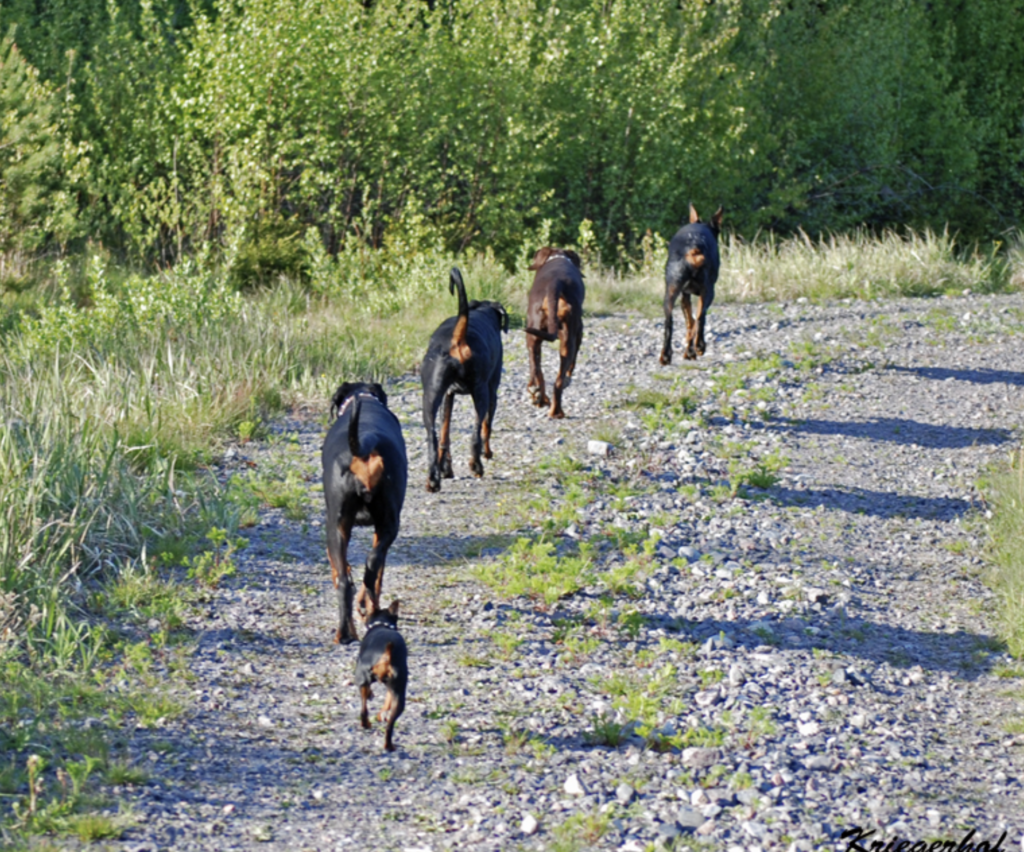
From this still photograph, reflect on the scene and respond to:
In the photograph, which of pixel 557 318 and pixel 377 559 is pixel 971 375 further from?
pixel 377 559

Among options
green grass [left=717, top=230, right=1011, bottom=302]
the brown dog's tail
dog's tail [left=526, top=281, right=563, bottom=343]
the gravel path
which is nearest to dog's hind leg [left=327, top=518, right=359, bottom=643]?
the gravel path

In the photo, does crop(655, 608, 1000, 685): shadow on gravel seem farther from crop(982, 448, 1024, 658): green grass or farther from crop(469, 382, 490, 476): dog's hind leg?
crop(469, 382, 490, 476): dog's hind leg

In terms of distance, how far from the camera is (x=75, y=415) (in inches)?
297

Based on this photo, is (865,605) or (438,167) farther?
(438,167)

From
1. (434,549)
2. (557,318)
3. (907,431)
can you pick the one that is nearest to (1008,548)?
(907,431)

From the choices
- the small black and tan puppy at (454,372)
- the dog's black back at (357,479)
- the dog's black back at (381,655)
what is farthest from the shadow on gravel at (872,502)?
the dog's black back at (381,655)

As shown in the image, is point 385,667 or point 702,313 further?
point 702,313

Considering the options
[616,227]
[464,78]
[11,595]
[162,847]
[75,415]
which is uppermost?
[464,78]

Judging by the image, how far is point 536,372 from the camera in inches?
369

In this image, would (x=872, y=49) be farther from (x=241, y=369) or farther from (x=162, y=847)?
(x=162, y=847)

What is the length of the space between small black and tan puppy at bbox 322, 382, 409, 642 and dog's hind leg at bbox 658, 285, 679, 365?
560 centimetres

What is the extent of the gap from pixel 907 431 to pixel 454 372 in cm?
426

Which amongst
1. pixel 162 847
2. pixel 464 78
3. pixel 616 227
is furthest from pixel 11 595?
pixel 616 227

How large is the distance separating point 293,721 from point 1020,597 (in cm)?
355
